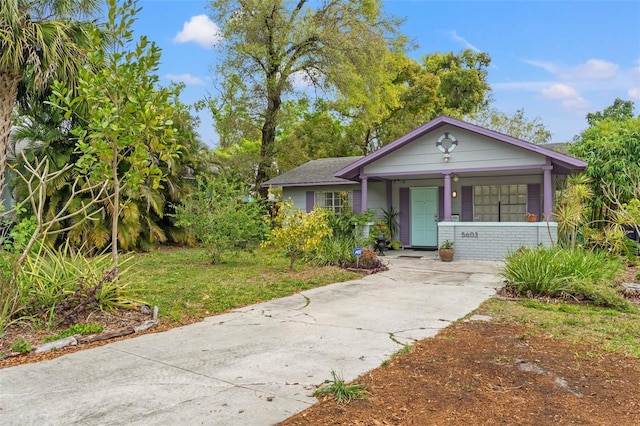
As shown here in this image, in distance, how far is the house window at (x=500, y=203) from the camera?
1305 centimetres

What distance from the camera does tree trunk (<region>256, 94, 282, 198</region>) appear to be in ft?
57.3

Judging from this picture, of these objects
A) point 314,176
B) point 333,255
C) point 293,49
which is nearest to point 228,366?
point 333,255

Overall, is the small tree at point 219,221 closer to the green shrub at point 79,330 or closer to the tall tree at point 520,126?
the green shrub at point 79,330

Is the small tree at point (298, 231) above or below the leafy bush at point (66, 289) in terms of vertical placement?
above

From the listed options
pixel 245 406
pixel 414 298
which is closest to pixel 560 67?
pixel 414 298

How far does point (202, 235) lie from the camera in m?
10.1

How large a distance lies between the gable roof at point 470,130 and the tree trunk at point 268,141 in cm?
521

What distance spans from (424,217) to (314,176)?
4.27 m

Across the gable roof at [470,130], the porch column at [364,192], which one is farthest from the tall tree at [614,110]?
the porch column at [364,192]

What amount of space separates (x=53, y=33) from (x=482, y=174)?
11.7m

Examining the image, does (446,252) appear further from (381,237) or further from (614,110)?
(614,110)

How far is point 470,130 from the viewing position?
1177 centimetres

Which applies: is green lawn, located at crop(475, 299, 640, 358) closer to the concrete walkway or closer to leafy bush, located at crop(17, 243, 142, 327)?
the concrete walkway

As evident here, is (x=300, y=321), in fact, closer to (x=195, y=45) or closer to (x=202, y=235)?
(x=202, y=235)
